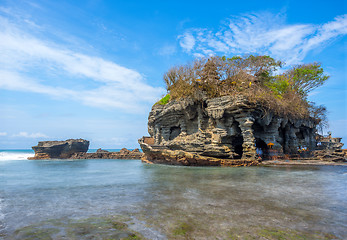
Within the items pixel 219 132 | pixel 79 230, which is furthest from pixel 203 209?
pixel 219 132

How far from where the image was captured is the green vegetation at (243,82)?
20.6m

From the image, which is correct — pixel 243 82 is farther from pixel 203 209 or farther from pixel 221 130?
pixel 203 209

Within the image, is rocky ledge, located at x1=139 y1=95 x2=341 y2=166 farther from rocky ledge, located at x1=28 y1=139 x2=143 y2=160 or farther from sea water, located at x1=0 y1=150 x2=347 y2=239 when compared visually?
rocky ledge, located at x1=28 y1=139 x2=143 y2=160

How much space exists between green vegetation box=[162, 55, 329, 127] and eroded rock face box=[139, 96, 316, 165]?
1026 mm

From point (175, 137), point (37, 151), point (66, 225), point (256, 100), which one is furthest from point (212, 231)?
point (37, 151)

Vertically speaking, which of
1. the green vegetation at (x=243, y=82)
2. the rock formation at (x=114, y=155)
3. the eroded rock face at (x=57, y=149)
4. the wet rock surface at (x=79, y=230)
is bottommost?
the wet rock surface at (x=79, y=230)

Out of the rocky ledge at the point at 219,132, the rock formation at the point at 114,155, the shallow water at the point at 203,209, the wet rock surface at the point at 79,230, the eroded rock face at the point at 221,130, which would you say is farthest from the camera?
the rock formation at the point at 114,155

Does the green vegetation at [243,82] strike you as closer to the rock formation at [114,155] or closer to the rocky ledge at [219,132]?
the rocky ledge at [219,132]

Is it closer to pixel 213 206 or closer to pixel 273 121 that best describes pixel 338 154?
pixel 273 121

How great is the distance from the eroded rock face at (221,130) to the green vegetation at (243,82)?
1.03 meters

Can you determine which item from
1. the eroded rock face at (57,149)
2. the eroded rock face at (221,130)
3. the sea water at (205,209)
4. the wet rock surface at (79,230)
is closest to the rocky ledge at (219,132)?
the eroded rock face at (221,130)

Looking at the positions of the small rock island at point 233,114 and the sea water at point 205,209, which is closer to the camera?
the sea water at point 205,209

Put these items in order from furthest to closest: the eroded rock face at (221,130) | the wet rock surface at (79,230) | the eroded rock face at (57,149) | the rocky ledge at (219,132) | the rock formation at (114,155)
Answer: the eroded rock face at (57,149) < the rock formation at (114,155) < the eroded rock face at (221,130) < the rocky ledge at (219,132) < the wet rock surface at (79,230)

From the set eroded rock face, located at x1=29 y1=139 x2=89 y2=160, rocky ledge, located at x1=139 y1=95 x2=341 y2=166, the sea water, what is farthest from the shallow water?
eroded rock face, located at x1=29 y1=139 x2=89 y2=160
